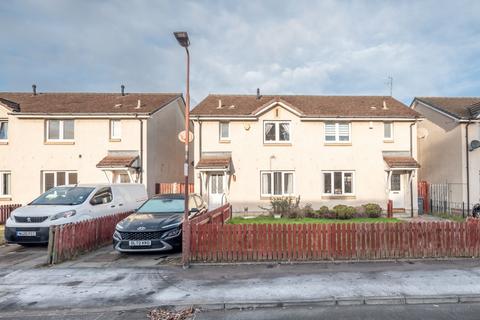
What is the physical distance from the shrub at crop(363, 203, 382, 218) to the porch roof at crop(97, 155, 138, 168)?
12902 mm

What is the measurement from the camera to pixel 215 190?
60.1ft

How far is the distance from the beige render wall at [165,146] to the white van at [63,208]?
573cm

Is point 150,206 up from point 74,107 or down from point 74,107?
down

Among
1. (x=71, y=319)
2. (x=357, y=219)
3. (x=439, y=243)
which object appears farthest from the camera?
(x=357, y=219)

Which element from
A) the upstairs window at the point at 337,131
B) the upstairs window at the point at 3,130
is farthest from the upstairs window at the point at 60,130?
the upstairs window at the point at 337,131

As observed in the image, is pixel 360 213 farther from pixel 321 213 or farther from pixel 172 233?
pixel 172 233

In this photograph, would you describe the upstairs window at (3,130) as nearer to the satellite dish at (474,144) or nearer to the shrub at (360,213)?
the shrub at (360,213)

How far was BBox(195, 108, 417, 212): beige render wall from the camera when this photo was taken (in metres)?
18.0

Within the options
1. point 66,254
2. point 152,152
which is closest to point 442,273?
point 66,254

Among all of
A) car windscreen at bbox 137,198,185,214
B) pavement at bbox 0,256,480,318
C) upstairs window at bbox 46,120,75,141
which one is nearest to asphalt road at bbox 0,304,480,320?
pavement at bbox 0,256,480,318

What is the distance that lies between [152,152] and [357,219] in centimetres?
1226

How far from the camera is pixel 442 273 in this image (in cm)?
711

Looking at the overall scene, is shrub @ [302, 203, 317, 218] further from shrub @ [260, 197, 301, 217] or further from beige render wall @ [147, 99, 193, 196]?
beige render wall @ [147, 99, 193, 196]

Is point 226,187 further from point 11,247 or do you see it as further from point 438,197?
point 438,197
